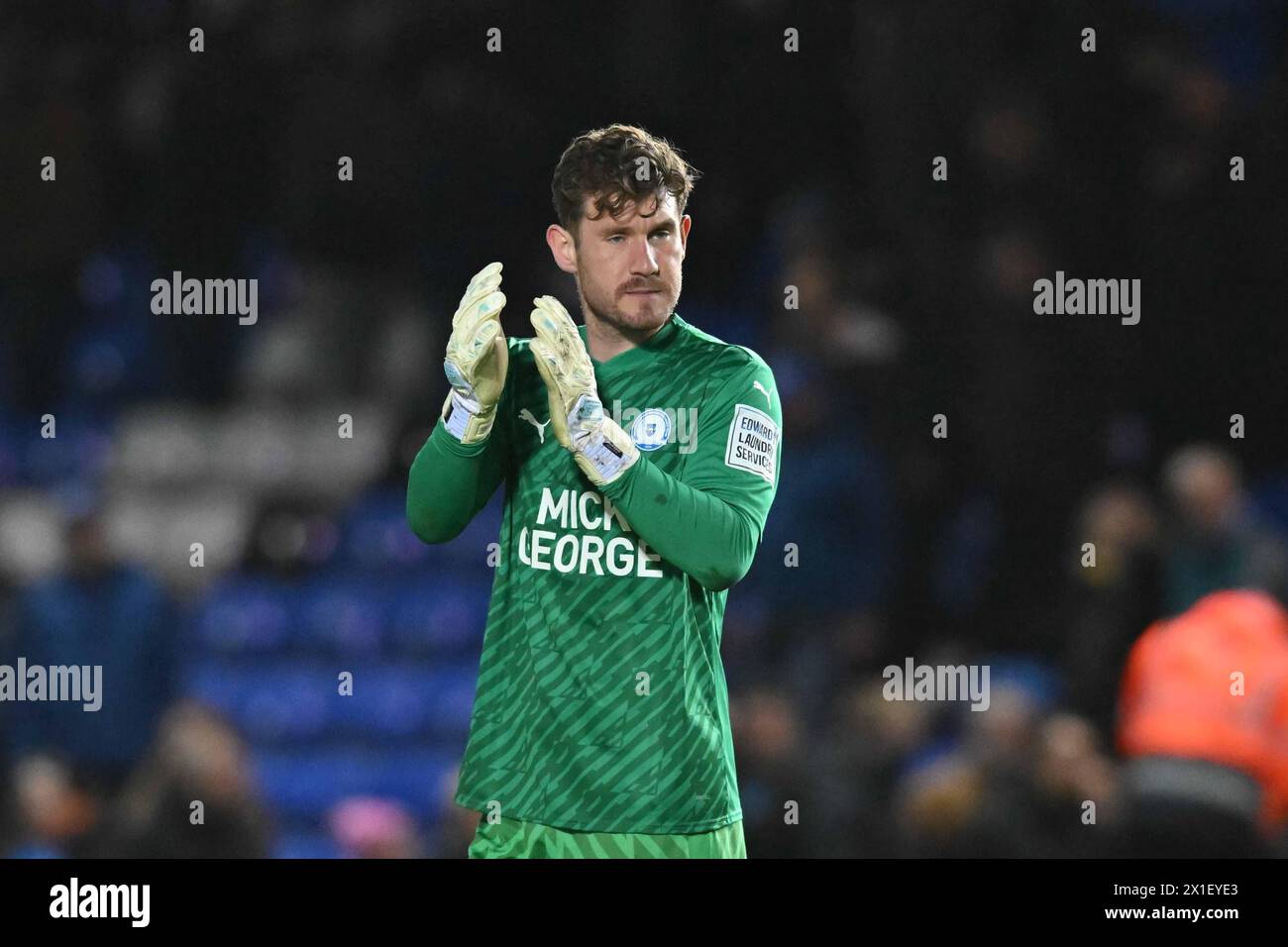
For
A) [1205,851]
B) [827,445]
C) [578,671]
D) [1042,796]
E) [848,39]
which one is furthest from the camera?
[848,39]

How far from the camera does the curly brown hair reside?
107 inches

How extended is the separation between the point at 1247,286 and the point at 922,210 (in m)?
1.16

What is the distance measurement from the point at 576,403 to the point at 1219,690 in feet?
10.6

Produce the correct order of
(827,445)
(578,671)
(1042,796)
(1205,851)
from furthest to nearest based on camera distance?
1. (827,445)
2. (1042,796)
3. (1205,851)
4. (578,671)

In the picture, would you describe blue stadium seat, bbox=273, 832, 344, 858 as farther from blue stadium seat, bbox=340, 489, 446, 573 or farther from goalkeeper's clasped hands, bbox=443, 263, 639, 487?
goalkeeper's clasped hands, bbox=443, 263, 639, 487

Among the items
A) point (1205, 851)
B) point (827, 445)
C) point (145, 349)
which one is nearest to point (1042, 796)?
point (1205, 851)

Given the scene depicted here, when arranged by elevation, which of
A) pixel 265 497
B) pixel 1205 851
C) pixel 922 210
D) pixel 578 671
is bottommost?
pixel 1205 851

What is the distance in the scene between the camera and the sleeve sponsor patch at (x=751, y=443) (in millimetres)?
2660

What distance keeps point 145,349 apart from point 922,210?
9.27 ft

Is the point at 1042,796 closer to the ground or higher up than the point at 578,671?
closer to the ground

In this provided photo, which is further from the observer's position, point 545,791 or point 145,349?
point 145,349

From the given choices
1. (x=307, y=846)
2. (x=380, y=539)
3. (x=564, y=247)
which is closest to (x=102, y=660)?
(x=307, y=846)

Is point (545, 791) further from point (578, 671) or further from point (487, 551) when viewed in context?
point (487, 551)

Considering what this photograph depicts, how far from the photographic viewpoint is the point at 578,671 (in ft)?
8.71
